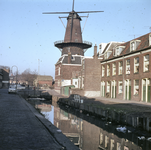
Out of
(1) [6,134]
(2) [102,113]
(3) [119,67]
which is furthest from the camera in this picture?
(3) [119,67]

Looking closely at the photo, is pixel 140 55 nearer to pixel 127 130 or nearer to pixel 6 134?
pixel 127 130

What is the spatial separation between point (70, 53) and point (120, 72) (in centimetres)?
2382

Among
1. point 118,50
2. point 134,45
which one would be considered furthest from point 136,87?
point 118,50

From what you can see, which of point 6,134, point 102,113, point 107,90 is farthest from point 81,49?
point 6,134

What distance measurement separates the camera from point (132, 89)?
29.1 m

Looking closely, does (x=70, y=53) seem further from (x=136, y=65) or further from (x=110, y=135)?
(x=110, y=135)

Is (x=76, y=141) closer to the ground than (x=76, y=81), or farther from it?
closer to the ground

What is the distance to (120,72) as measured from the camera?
1304 inches

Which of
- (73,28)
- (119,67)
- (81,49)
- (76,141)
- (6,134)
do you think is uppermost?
(73,28)

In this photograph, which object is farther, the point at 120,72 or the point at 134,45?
the point at 120,72

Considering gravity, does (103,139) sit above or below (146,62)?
below

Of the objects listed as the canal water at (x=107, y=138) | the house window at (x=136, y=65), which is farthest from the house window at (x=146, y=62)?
the canal water at (x=107, y=138)

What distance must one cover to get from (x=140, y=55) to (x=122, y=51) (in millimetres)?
6193

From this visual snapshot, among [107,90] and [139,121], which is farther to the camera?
[107,90]
